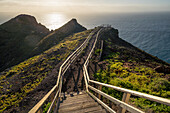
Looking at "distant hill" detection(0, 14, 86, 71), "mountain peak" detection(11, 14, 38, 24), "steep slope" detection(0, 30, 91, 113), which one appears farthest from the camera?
"mountain peak" detection(11, 14, 38, 24)

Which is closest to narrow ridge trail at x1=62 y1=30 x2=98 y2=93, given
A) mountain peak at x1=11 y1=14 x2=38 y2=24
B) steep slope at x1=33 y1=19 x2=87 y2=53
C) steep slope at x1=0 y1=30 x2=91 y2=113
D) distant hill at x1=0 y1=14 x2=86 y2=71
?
steep slope at x1=0 y1=30 x2=91 y2=113

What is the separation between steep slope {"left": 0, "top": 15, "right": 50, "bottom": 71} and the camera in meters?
28.8

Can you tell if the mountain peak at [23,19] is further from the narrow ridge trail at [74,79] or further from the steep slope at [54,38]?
the narrow ridge trail at [74,79]

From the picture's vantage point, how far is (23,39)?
38750mm

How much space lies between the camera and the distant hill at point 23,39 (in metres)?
28.7

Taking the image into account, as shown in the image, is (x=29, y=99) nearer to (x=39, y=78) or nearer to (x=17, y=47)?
(x=39, y=78)

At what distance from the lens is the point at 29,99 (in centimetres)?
879

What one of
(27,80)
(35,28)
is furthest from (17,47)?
(27,80)

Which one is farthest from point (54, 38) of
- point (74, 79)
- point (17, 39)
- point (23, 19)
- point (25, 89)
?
point (74, 79)

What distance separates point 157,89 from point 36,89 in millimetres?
10737

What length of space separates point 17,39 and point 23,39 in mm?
2013

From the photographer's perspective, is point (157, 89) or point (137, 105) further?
point (157, 89)

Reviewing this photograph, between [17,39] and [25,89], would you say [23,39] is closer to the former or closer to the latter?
[17,39]

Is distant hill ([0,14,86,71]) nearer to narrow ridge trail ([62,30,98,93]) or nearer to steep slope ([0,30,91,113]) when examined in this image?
steep slope ([0,30,91,113])
